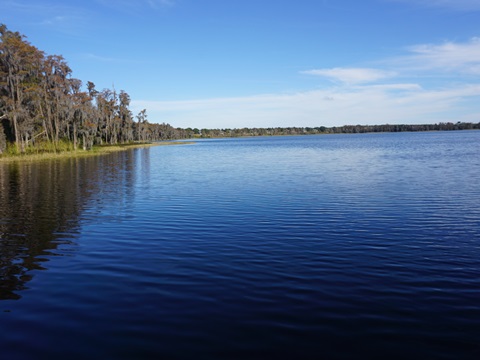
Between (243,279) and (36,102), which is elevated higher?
(36,102)

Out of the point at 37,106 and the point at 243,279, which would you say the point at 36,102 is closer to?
the point at 37,106

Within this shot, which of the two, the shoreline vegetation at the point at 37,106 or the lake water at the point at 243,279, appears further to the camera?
the shoreline vegetation at the point at 37,106

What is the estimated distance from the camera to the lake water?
24.8 feet

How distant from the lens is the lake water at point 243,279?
7.57 metres

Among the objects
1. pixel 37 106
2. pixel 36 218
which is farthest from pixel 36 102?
pixel 36 218

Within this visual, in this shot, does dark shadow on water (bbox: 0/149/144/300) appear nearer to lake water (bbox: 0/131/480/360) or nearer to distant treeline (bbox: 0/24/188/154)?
lake water (bbox: 0/131/480/360)

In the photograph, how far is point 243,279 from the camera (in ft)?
35.9

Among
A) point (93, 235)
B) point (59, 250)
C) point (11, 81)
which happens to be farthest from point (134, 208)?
point (11, 81)

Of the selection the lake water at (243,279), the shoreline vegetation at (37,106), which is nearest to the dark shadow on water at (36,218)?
the lake water at (243,279)

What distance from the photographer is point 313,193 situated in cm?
2648

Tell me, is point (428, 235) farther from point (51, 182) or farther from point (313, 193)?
point (51, 182)

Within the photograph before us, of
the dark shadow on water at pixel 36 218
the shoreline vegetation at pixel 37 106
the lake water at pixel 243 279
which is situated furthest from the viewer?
the shoreline vegetation at pixel 37 106

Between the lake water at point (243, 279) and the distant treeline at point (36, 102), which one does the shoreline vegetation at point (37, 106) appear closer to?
the distant treeline at point (36, 102)

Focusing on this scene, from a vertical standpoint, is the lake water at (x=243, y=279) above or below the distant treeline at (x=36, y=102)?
below
